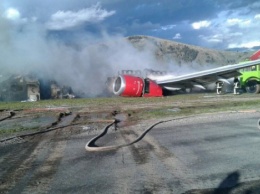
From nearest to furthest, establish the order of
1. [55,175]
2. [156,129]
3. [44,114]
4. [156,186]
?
1. [156,186]
2. [55,175]
3. [156,129]
4. [44,114]

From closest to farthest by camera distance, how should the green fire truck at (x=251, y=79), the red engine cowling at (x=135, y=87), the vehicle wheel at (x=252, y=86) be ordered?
the red engine cowling at (x=135, y=87) < the vehicle wheel at (x=252, y=86) < the green fire truck at (x=251, y=79)

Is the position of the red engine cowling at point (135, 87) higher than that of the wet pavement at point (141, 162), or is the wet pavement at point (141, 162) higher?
the red engine cowling at point (135, 87)

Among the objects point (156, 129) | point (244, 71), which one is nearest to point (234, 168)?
point (156, 129)

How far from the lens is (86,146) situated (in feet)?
25.4

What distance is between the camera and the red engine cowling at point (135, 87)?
20.9 meters

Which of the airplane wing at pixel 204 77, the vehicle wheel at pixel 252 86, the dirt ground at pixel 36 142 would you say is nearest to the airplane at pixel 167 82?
the airplane wing at pixel 204 77

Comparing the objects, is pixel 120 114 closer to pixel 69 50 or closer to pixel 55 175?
pixel 55 175

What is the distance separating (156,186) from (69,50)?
78.9ft

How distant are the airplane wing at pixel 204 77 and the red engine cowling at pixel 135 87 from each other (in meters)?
0.68

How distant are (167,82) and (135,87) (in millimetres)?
2471

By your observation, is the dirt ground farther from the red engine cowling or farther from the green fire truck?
the green fire truck

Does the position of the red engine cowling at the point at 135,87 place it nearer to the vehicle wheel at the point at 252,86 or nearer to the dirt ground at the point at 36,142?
the dirt ground at the point at 36,142

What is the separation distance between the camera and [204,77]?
21.9m

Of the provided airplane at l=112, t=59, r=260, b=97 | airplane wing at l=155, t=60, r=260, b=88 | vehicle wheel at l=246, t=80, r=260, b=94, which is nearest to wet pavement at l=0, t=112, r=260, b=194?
airplane at l=112, t=59, r=260, b=97
